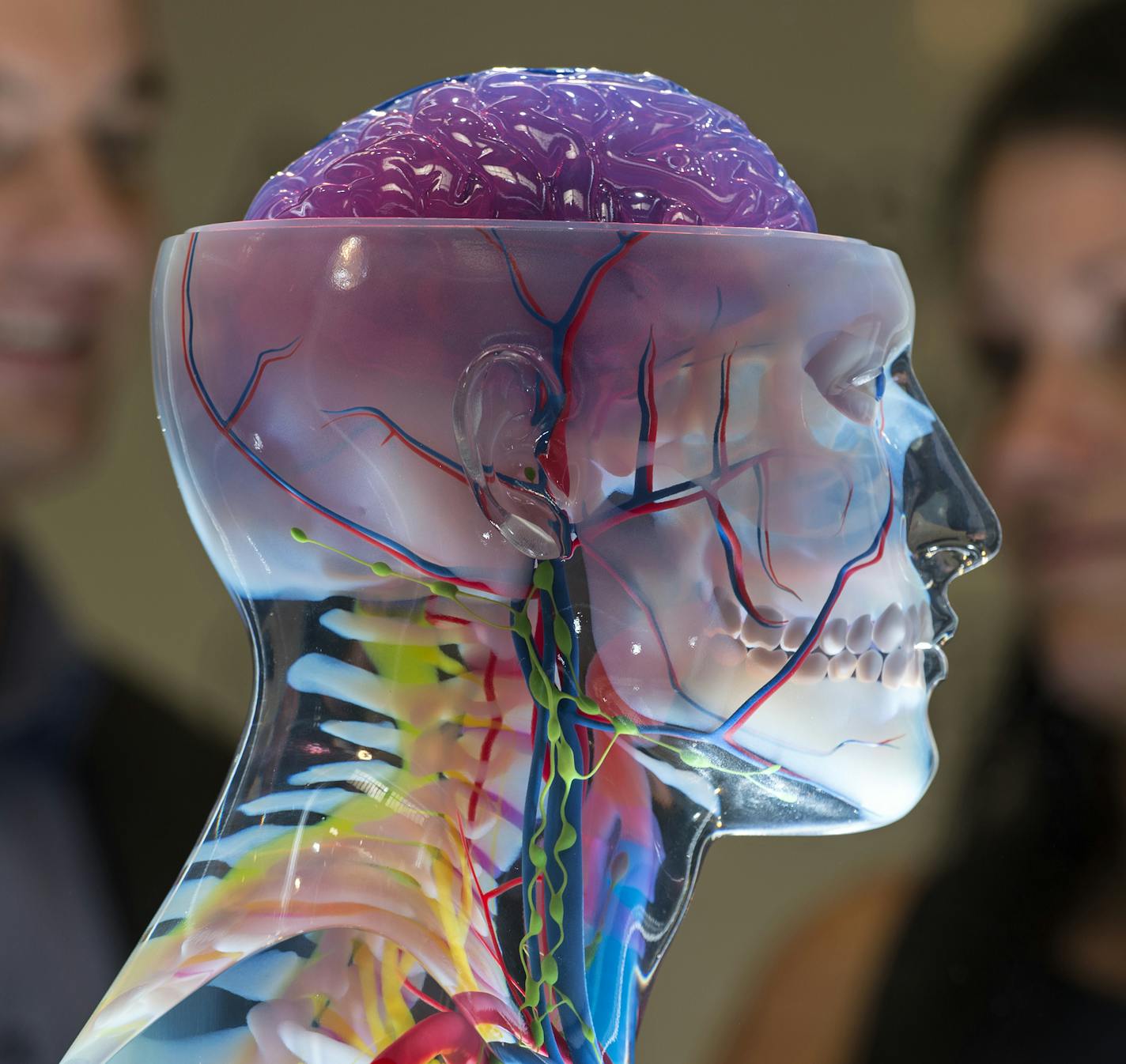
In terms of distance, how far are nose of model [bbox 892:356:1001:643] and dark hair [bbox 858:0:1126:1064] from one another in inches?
43.3

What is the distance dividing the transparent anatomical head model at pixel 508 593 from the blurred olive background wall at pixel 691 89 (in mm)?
1216

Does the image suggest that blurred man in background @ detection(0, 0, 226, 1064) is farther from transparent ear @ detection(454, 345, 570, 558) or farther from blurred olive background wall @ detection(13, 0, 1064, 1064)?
transparent ear @ detection(454, 345, 570, 558)

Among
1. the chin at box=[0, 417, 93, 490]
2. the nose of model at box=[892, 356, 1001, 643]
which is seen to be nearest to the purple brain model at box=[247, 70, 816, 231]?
the nose of model at box=[892, 356, 1001, 643]

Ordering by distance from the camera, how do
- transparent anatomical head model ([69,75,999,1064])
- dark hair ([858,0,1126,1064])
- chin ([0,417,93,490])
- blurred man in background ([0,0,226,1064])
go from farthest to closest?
chin ([0,417,93,490])
dark hair ([858,0,1126,1064])
blurred man in background ([0,0,226,1064])
transparent anatomical head model ([69,75,999,1064])

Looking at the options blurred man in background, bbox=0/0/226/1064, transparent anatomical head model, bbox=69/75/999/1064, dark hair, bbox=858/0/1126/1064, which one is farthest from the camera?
dark hair, bbox=858/0/1126/1064

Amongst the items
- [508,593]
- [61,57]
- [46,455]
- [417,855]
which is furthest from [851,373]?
[46,455]

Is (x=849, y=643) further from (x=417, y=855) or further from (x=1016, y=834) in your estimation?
(x=1016, y=834)

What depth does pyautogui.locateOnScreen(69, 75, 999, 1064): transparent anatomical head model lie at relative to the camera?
68cm

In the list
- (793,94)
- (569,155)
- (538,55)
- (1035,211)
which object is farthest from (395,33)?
(569,155)

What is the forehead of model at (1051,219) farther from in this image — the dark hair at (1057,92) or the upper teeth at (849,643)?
the upper teeth at (849,643)

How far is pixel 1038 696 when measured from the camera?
1968 mm

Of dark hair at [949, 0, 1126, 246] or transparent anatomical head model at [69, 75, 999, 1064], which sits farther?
dark hair at [949, 0, 1126, 246]

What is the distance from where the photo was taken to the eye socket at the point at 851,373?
0.72 meters

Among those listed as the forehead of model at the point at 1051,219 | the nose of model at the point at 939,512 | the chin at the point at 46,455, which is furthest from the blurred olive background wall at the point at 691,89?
the nose of model at the point at 939,512
